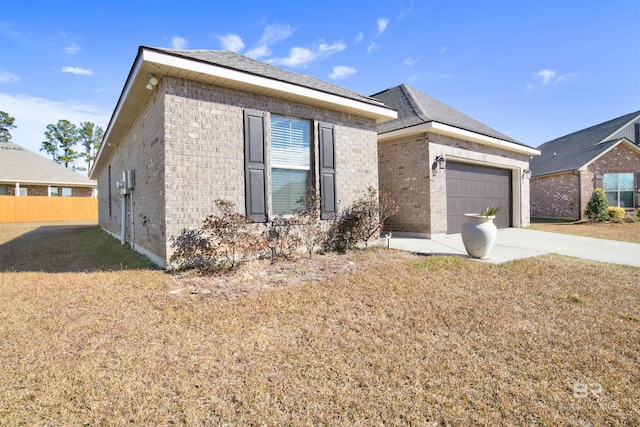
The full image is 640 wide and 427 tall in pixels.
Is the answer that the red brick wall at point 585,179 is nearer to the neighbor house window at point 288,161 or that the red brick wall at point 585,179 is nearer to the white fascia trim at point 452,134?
the white fascia trim at point 452,134

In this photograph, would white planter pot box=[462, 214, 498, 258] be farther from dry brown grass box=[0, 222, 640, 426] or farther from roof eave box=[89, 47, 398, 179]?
roof eave box=[89, 47, 398, 179]

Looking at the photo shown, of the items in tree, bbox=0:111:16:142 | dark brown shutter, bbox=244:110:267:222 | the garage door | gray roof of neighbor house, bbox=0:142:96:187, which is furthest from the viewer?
tree, bbox=0:111:16:142

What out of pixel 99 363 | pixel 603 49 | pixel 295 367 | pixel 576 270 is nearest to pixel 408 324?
pixel 295 367

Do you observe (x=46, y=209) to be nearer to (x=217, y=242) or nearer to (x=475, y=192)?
(x=217, y=242)

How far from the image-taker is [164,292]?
416 cm

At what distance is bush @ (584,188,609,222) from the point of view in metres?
14.8

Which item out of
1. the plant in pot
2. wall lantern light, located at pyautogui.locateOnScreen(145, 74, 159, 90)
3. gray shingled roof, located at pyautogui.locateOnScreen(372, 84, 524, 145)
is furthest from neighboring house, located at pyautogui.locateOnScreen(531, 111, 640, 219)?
wall lantern light, located at pyautogui.locateOnScreen(145, 74, 159, 90)

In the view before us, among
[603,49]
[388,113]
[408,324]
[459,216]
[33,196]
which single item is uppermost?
[603,49]

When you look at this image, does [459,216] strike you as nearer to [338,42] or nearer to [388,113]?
[388,113]

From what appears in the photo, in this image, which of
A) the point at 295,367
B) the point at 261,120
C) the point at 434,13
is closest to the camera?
the point at 295,367

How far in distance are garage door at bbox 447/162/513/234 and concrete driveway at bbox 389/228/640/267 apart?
0.98 m

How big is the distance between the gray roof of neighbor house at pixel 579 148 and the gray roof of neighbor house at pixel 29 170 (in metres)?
33.7

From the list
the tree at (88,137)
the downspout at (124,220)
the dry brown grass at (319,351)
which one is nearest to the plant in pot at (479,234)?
the dry brown grass at (319,351)

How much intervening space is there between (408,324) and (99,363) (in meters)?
2.85
